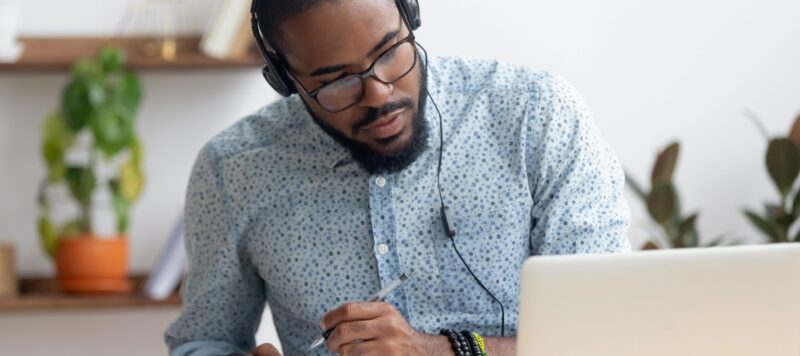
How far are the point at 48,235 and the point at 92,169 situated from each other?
0.61 feet

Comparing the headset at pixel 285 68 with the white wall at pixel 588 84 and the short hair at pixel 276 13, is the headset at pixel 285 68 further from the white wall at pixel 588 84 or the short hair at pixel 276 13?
the white wall at pixel 588 84

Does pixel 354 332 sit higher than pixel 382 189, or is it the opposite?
pixel 382 189

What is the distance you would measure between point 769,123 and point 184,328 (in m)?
1.74

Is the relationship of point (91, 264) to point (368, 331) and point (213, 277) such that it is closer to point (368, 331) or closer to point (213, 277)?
point (213, 277)

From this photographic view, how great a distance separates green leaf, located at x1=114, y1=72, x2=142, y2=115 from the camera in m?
2.95

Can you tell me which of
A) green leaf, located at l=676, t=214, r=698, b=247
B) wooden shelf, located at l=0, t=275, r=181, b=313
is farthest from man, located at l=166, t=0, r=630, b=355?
green leaf, located at l=676, t=214, r=698, b=247

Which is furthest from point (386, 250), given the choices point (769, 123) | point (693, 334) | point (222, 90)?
point (769, 123)

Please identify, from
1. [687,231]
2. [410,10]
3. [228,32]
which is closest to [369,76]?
[410,10]

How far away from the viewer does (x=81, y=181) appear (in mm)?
2967

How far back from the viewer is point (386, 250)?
1828mm

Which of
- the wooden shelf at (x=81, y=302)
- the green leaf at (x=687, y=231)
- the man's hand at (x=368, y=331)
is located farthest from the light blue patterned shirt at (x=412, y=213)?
the green leaf at (x=687, y=231)

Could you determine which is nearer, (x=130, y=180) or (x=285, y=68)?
(x=285, y=68)

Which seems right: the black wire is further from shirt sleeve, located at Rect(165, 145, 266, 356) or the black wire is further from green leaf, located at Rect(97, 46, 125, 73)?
green leaf, located at Rect(97, 46, 125, 73)

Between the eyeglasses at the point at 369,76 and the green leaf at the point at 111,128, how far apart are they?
1.26 meters
